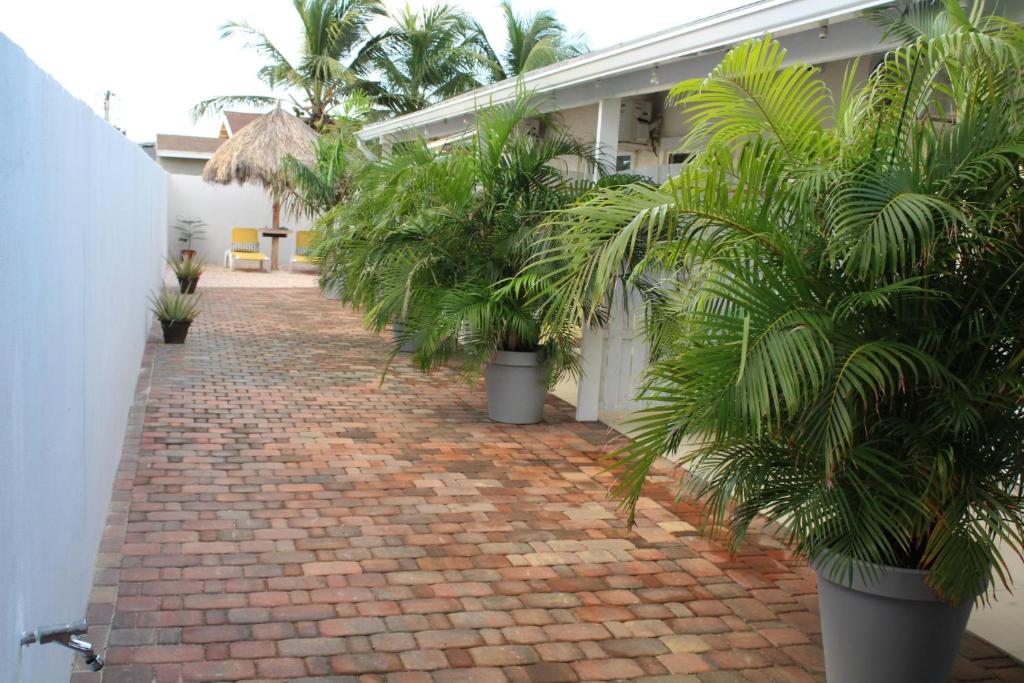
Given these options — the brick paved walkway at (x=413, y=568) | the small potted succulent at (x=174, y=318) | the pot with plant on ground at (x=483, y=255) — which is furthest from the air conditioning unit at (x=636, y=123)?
the small potted succulent at (x=174, y=318)

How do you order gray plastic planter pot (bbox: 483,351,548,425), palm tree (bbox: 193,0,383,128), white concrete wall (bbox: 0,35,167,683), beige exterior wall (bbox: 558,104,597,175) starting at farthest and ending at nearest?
palm tree (bbox: 193,0,383,128) < beige exterior wall (bbox: 558,104,597,175) < gray plastic planter pot (bbox: 483,351,548,425) < white concrete wall (bbox: 0,35,167,683)

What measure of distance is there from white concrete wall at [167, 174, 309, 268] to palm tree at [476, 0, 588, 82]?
6.12 metres

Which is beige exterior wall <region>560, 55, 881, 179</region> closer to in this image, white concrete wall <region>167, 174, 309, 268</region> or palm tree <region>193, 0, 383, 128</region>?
white concrete wall <region>167, 174, 309, 268</region>

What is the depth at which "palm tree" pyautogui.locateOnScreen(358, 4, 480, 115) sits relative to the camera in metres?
23.4

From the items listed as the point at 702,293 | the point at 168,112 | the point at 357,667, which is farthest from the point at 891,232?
the point at 168,112

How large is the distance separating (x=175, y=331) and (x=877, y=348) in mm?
9255

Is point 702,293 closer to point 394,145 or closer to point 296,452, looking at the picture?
point 296,452

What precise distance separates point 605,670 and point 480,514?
185cm

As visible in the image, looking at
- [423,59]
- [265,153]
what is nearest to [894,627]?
[265,153]

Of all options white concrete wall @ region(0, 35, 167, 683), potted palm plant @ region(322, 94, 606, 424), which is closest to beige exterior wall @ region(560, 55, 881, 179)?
potted palm plant @ region(322, 94, 606, 424)

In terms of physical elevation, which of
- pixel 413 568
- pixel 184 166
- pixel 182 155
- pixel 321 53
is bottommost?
pixel 413 568

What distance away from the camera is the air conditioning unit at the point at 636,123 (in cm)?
1139

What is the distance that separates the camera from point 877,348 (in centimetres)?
303

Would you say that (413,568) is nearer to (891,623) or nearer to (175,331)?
(891,623)
